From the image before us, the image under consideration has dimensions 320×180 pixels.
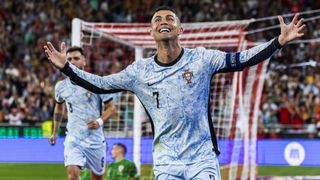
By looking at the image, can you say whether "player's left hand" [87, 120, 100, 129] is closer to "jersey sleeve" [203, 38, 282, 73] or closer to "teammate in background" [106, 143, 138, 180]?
"teammate in background" [106, 143, 138, 180]

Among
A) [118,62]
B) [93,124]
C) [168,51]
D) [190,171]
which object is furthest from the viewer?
[118,62]

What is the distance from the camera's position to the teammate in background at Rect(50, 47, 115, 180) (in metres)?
10.4

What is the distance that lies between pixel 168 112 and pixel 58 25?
2382 centimetres

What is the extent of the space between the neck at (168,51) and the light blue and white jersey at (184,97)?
0.04m

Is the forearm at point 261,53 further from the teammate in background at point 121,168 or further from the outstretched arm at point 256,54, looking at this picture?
the teammate in background at point 121,168

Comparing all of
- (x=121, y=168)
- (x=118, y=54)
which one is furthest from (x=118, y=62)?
(x=121, y=168)

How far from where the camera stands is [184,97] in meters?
6.05

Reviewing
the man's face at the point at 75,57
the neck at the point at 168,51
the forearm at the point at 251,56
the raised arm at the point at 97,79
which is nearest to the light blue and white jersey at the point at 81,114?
the man's face at the point at 75,57

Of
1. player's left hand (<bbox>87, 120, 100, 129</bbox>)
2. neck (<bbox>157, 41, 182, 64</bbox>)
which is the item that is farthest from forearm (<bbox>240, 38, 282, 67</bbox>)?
player's left hand (<bbox>87, 120, 100, 129</bbox>)

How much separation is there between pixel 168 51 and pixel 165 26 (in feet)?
0.69

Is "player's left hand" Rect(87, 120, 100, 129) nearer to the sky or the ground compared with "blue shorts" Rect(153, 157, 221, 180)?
nearer to the sky

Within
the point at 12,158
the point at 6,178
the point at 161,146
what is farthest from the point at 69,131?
the point at 12,158

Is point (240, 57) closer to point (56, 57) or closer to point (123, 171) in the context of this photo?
point (56, 57)

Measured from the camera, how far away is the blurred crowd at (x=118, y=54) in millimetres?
23438
